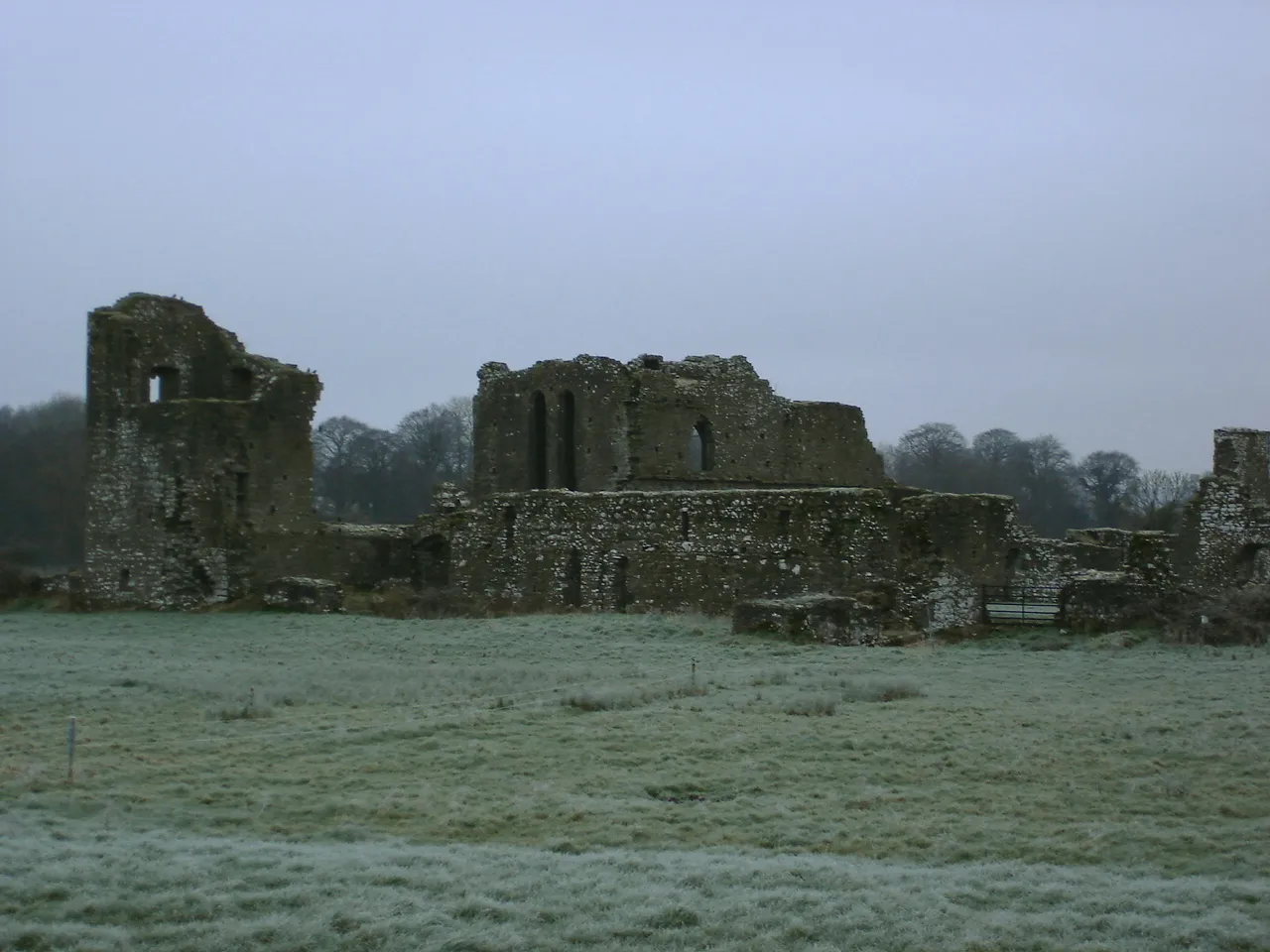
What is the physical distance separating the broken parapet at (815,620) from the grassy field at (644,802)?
1658 mm

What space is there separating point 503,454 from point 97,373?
10.2 metres

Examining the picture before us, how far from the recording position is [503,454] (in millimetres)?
37219

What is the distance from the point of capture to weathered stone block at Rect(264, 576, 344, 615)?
29.9 meters

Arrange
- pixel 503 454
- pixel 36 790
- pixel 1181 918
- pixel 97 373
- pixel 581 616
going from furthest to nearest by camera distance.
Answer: pixel 503 454
pixel 97 373
pixel 581 616
pixel 36 790
pixel 1181 918

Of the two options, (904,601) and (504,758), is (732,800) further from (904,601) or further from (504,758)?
(904,601)

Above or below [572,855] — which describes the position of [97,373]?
above

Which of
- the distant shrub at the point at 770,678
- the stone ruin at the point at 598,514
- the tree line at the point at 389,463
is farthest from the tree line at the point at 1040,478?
the distant shrub at the point at 770,678

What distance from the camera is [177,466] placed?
31359 mm

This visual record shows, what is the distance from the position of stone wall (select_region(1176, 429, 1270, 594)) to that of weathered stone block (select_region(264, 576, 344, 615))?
56.5 ft

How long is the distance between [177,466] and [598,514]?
9.47 m

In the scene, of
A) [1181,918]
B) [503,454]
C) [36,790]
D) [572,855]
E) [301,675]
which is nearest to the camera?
[1181,918]

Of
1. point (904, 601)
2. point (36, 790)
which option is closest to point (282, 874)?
Result: point (36, 790)

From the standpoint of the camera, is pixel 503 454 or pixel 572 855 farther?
pixel 503 454

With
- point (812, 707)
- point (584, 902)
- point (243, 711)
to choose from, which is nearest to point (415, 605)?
point (243, 711)
